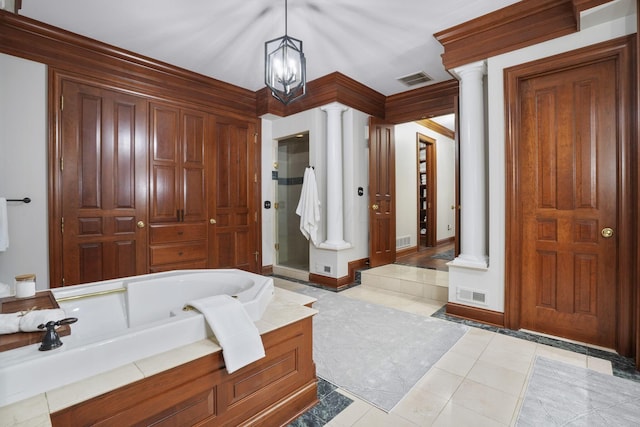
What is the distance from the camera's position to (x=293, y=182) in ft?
17.2

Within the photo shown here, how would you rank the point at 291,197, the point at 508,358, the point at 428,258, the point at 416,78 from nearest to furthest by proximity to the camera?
1. the point at 508,358
2. the point at 416,78
3. the point at 428,258
4. the point at 291,197

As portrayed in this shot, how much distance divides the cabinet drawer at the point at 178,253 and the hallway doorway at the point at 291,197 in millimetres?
1477

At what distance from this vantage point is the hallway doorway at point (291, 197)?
5.20 meters

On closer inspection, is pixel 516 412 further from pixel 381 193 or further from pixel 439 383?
pixel 381 193

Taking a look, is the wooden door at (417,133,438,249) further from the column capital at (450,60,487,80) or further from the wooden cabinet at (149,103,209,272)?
the wooden cabinet at (149,103,209,272)

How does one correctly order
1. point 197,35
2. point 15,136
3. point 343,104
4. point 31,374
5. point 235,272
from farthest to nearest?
point 343,104, point 197,35, point 15,136, point 235,272, point 31,374

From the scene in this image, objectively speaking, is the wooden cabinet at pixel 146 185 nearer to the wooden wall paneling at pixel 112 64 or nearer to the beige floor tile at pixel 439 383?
the wooden wall paneling at pixel 112 64

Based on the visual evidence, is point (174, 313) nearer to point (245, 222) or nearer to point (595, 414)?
point (595, 414)

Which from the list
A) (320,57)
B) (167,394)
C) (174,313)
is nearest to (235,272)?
(174,313)

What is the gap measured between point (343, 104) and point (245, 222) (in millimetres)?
2076

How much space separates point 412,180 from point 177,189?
3.95 metres

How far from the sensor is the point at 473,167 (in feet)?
9.27

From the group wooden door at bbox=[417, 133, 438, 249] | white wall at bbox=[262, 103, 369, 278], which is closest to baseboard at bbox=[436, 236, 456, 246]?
wooden door at bbox=[417, 133, 438, 249]

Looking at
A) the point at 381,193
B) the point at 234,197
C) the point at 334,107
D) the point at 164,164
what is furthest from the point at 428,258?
the point at 164,164
